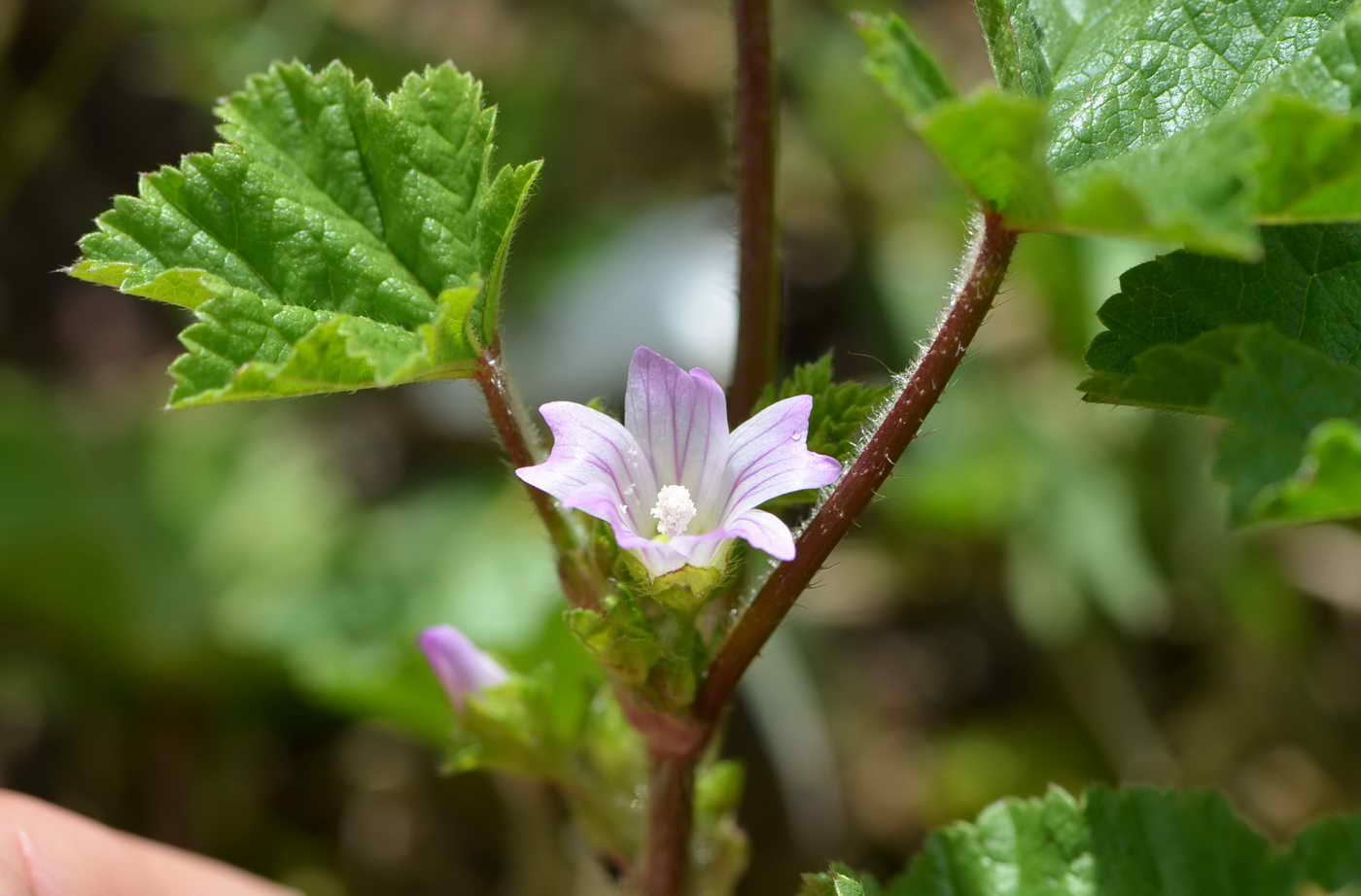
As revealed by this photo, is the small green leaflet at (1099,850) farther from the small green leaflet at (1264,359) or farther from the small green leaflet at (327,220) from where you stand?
the small green leaflet at (327,220)

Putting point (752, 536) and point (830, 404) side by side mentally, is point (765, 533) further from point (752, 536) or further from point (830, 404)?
point (830, 404)

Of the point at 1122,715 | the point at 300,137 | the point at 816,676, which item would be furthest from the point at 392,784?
the point at 300,137

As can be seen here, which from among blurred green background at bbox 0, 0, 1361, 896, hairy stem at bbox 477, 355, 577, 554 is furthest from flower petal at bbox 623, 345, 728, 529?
blurred green background at bbox 0, 0, 1361, 896

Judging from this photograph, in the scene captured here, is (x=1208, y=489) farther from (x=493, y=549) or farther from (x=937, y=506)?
(x=493, y=549)

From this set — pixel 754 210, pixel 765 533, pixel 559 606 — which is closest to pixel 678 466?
pixel 765 533

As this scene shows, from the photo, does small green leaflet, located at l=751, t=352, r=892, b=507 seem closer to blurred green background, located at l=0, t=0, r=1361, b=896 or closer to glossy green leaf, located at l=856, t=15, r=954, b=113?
→ glossy green leaf, located at l=856, t=15, r=954, b=113

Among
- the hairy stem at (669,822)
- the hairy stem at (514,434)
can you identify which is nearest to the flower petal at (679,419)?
the hairy stem at (514,434)

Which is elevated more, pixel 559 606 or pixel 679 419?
pixel 679 419
